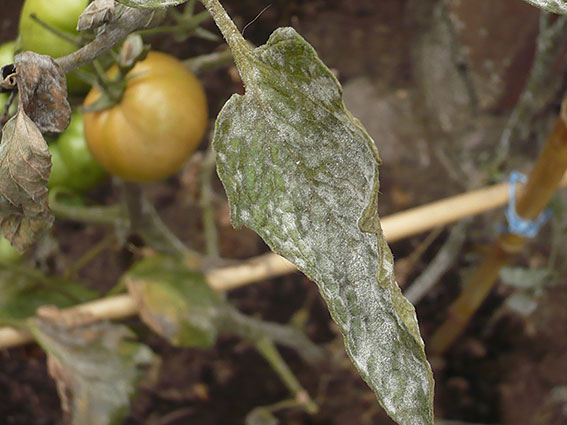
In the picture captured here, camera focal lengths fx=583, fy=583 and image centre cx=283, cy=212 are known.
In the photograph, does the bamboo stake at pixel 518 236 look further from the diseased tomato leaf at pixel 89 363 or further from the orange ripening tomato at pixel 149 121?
the diseased tomato leaf at pixel 89 363

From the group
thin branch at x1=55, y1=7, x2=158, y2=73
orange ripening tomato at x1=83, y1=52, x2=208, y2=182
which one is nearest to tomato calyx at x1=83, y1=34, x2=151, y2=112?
orange ripening tomato at x1=83, y1=52, x2=208, y2=182

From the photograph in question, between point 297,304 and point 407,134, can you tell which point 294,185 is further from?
point 407,134

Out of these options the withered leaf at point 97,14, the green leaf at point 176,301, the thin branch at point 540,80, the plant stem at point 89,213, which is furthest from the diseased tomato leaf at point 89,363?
the thin branch at point 540,80

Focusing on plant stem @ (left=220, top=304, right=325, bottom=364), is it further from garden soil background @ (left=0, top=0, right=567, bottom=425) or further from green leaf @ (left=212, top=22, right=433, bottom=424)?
green leaf @ (left=212, top=22, right=433, bottom=424)

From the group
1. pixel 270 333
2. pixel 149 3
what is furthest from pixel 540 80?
pixel 149 3

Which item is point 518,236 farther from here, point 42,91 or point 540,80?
point 42,91

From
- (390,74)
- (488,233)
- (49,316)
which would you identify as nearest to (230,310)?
(49,316)
